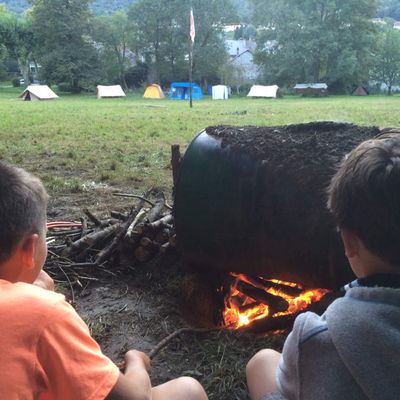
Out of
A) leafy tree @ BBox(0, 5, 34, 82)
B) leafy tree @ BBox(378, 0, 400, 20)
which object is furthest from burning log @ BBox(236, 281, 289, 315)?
leafy tree @ BBox(378, 0, 400, 20)

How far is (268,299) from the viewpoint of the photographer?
340cm

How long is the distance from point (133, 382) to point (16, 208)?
722 mm

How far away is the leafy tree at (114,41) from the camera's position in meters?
56.8

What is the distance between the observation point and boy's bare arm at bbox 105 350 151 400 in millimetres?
1671

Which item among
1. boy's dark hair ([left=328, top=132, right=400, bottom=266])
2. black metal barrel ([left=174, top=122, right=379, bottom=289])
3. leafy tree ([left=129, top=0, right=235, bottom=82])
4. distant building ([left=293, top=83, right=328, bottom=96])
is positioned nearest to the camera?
boy's dark hair ([left=328, top=132, right=400, bottom=266])

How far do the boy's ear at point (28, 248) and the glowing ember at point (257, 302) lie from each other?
192cm

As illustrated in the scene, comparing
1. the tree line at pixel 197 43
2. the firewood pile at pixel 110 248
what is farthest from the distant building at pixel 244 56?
the firewood pile at pixel 110 248

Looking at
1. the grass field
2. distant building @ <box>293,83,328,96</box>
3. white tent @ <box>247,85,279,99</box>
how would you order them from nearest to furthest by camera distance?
the grass field → white tent @ <box>247,85,279,99</box> → distant building @ <box>293,83,328,96</box>

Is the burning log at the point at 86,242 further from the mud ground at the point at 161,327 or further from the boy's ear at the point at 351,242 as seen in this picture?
the boy's ear at the point at 351,242

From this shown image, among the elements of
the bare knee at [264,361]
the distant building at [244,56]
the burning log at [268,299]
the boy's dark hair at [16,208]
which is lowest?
the burning log at [268,299]

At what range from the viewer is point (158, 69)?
190 ft

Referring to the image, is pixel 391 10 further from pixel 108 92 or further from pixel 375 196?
pixel 375 196

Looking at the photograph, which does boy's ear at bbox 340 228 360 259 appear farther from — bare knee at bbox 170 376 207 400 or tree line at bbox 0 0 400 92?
tree line at bbox 0 0 400 92

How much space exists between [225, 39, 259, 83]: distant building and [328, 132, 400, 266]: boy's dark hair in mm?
54090
